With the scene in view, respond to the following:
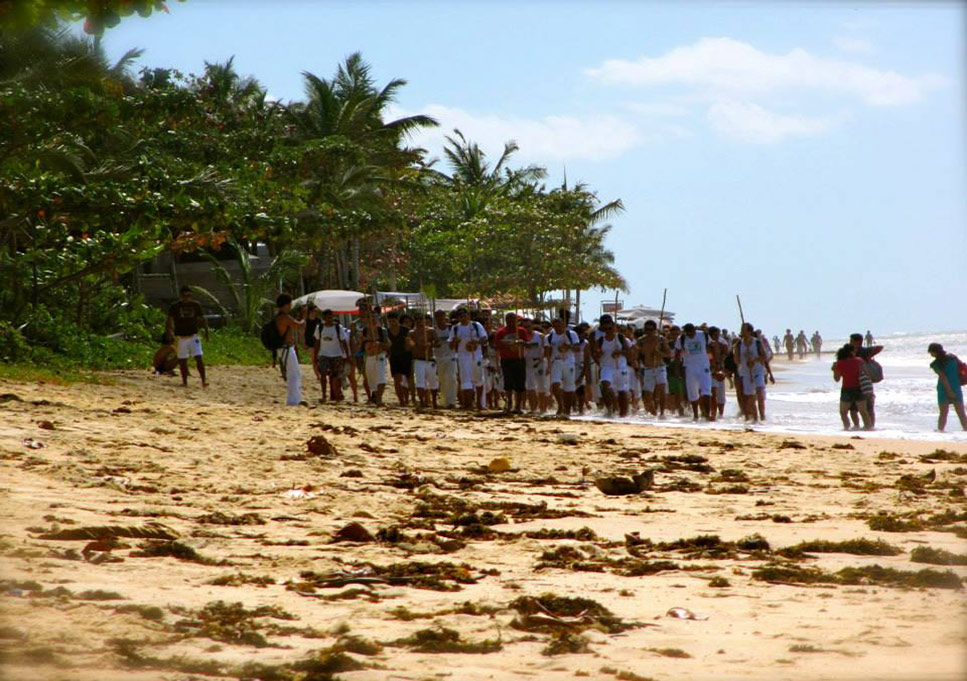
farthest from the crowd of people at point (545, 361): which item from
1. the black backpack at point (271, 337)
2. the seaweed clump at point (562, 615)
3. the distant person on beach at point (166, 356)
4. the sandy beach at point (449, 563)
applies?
the seaweed clump at point (562, 615)

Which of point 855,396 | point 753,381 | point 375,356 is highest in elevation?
point 375,356

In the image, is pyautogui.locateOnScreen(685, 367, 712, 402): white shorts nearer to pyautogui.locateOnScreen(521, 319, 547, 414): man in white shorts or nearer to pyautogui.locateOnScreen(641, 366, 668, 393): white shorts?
pyautogui.locateOnScreen(641, 366, 668, 393): white shorts

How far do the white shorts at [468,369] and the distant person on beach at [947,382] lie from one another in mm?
6774

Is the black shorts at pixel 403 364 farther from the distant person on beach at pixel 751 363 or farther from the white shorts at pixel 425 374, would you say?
the distant person on beach at pixel 751 363

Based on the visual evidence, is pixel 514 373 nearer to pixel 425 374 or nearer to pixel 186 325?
pixel 425 374

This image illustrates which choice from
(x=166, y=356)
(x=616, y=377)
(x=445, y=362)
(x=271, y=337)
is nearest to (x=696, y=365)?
(x=616, y=377)

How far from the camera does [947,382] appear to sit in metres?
15.4

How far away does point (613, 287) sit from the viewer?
48.3 metres

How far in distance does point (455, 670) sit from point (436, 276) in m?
48.5

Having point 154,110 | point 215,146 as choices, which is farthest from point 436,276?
point 154,110

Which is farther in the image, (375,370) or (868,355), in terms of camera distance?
(375,370)

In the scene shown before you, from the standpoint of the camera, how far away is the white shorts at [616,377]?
17.8 m

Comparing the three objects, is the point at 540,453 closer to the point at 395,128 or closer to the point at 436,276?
the point at 395,128

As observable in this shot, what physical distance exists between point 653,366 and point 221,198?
25.0 feet
